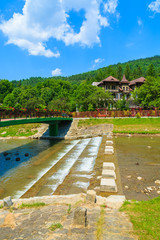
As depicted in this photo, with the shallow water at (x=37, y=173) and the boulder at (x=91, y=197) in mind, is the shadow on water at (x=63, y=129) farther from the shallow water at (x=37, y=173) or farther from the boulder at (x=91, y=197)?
the boulder at (x=91, y=197)

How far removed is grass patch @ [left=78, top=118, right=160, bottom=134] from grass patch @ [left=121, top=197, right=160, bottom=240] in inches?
1106

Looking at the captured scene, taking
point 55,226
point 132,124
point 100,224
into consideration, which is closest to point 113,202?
point 100,224

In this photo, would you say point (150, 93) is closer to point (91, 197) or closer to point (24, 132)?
point (24, 132)

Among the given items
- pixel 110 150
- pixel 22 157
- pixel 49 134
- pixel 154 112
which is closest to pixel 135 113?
pixel 154 112

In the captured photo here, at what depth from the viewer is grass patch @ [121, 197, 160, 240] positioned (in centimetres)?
474

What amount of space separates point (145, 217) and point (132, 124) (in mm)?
33563

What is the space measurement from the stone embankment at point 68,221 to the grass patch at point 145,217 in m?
0.25

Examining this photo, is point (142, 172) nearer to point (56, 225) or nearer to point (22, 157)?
point (56, 225)

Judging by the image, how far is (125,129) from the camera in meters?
35.5

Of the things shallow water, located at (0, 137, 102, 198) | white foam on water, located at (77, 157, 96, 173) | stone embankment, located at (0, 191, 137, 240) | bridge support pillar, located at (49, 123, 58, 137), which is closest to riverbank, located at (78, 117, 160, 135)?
bridge support pillar, located at (49, 123, 58, 137)

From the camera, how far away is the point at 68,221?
5574 mm

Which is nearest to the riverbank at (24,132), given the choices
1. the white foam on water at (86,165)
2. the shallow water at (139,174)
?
the white foam on water at (86,165)

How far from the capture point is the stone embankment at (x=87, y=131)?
34.5 m

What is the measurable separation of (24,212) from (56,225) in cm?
182
